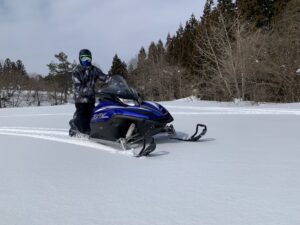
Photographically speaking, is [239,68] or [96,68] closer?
[96,68]

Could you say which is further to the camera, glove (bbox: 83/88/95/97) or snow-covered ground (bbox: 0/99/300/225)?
glove (bbox: 83/88/95/97)

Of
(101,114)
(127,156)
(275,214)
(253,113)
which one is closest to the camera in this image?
(275,214)

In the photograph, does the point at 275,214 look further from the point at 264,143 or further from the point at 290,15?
the point at 290,15

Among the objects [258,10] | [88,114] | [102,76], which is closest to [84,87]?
[102,76]

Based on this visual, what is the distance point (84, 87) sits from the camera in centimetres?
551

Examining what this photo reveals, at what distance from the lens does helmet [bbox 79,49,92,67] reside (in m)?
5.40

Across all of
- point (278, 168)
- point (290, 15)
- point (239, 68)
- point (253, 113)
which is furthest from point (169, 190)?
point (290, 15)

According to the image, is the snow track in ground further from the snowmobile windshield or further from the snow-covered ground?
the snowmobile windshield

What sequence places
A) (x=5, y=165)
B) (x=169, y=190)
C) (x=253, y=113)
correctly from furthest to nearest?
(x=253, y=113)
(x=5, y=165)
(x=169, y=190)

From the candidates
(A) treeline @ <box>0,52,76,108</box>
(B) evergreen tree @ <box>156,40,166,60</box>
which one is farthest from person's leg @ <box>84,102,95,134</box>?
(A) treeline @ <box>0,52,76,108</box>

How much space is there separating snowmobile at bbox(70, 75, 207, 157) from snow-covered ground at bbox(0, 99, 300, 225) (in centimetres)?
20

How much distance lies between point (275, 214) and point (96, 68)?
166 inches

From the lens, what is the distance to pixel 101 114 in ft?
16.3

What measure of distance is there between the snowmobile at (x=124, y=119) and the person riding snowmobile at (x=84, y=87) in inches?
14.8
